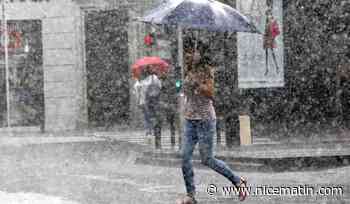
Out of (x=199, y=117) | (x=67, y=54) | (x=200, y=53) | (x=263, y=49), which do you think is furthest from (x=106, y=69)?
(x=199, y=117)

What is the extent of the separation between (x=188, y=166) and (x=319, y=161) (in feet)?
15.1

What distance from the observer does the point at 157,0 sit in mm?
26922

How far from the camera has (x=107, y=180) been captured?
12.3 m

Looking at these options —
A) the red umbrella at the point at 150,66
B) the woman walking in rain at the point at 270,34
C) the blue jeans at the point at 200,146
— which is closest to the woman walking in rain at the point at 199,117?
the blue jeans at the point at 200,146

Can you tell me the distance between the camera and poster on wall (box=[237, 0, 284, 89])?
20.2m

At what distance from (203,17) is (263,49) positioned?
10426 mm

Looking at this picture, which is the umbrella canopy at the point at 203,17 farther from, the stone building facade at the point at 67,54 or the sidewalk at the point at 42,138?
the stone building facade at the point at 67,54

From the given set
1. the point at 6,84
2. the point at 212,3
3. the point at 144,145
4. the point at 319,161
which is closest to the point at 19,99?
the point at 6,84

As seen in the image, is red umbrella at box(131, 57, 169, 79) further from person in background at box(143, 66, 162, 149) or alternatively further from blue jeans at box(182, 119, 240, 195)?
Result: blue jeans at box(182, 119, 240, 195)

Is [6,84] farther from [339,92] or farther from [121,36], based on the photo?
[339,92]

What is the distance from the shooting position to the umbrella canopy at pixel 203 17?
1016cm

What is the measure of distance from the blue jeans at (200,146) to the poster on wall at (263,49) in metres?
10.3

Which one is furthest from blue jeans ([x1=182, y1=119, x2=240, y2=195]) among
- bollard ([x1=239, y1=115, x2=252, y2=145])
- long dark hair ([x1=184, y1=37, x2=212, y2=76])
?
bollard ([x1=239, y1=115, x2=252, y2=145])

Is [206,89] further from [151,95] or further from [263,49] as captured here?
[263,49]
